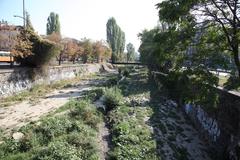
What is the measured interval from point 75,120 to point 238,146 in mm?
8155

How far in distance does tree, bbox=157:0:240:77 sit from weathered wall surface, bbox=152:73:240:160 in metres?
3.20

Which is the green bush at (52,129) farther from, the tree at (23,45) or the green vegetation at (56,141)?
the tree at (23,45)

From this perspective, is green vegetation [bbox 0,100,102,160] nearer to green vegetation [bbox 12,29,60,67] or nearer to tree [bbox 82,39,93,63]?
green vegetation [bbox 12,29,60,67]

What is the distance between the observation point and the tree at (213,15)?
961cm

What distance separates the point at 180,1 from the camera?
9641mm

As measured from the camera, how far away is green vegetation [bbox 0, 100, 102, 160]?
447 inches

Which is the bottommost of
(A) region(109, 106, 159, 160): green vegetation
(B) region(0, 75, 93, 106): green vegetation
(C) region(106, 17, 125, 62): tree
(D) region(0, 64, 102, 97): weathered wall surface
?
(A) region(109, 106, 159, 160): green vegetation

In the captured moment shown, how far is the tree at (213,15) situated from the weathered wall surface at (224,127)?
3.20 m

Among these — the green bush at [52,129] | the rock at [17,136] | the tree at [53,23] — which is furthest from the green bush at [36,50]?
the tree at [53,23]

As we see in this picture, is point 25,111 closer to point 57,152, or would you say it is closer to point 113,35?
point 57,152

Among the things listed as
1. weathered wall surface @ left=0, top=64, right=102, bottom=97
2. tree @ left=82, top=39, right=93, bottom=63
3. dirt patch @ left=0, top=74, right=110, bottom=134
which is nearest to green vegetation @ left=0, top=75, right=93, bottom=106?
weathered wall surface @ left=0, top=64, right=102, bottom=97

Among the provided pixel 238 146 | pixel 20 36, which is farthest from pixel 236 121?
pixel 20 36

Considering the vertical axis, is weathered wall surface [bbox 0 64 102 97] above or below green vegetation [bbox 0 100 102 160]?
above

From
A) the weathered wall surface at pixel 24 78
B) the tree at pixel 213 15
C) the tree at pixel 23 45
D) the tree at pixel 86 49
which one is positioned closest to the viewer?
the tree at pixel 213 15
